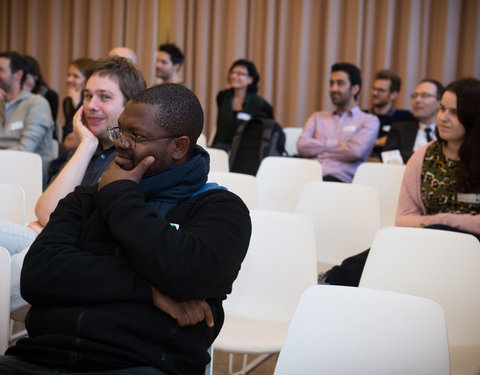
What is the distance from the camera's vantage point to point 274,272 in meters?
2.35

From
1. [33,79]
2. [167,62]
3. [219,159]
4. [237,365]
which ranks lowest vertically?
[237,365]

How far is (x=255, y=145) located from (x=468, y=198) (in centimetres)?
247

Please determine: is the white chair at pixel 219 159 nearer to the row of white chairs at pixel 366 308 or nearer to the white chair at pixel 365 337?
the row of white chairs at pixel 366 308

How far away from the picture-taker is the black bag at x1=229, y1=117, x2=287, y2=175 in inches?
197

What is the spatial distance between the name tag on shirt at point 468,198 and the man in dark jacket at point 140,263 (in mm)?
1650

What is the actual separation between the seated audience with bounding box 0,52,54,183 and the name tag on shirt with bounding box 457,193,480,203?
9.69 feet

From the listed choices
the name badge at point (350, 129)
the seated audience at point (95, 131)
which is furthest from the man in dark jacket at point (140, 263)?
the name badge at point (350, 129)

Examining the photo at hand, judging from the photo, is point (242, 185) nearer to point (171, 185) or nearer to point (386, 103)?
point (171, 185)

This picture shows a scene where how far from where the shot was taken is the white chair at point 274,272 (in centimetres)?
233

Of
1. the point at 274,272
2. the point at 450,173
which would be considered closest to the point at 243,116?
the point at 450,173

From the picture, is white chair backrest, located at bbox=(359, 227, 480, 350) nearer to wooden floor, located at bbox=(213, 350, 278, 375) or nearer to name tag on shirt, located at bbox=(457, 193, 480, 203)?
name tag on shirt, located at bbox=(457, 193, 480, 203)

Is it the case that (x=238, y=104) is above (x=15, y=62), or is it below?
below

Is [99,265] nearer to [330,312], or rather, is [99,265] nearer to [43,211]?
[330,312]

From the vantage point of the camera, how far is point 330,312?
A: 1521 millimetres
